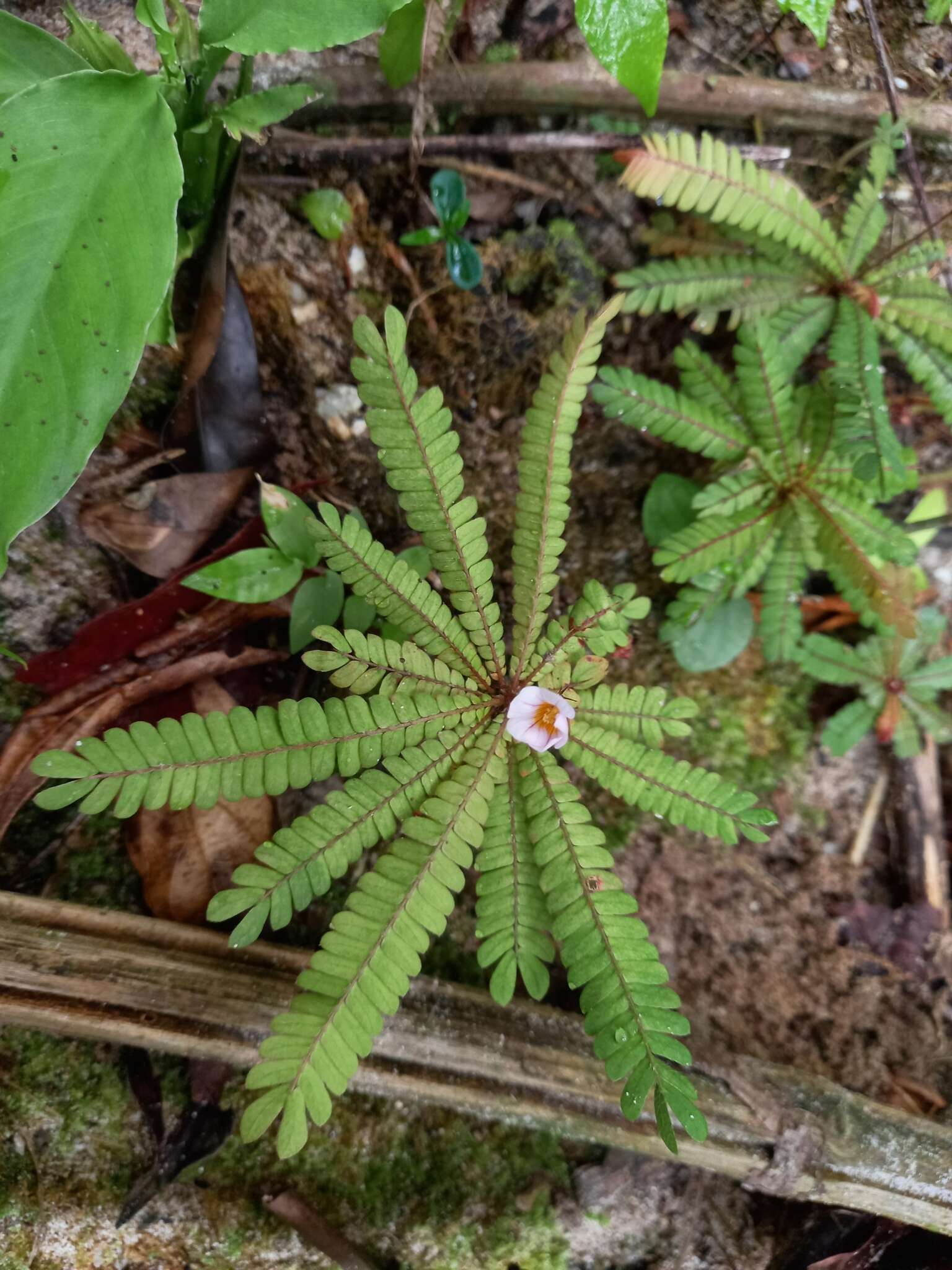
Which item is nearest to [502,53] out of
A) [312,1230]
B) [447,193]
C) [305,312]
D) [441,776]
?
[447,193]

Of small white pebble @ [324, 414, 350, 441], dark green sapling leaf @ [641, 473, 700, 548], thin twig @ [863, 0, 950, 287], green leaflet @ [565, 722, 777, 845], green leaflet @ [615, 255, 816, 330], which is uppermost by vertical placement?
thin twig @ [863, 0, 950, 287]

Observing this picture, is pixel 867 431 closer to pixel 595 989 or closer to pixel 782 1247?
pixel 595 989

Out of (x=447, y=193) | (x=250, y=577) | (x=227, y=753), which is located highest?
(x=447, y=193)

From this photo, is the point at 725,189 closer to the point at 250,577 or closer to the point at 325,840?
the point at 250,577

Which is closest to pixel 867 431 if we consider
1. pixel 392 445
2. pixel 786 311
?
pixel 786 311

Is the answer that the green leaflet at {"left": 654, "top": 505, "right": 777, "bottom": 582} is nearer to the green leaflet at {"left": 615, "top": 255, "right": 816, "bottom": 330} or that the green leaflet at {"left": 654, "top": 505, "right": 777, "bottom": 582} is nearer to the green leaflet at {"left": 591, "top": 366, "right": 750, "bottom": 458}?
the green leaflet at {"left": 591, "top": 366, "right": 750, "bottom": 458}

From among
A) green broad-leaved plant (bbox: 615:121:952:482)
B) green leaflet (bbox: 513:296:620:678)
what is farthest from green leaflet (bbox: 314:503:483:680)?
green broad-leaved plant (bbox: 615:121:952:482)
